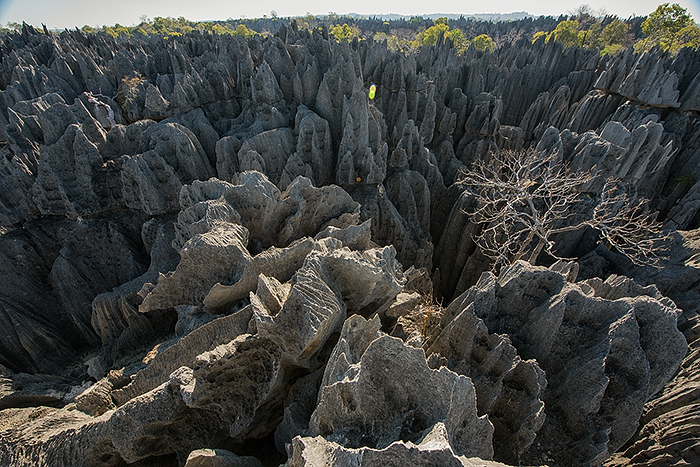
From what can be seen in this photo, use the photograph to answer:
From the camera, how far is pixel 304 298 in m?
5.42

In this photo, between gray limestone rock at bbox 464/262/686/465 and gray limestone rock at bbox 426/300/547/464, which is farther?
gray limestone rock at bbox 464/262/686/465

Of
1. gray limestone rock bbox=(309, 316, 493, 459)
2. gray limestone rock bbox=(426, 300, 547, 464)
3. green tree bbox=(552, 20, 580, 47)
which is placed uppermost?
green tree bbox=(552, 20, 580, 47)

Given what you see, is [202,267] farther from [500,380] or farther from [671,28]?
[671,28]

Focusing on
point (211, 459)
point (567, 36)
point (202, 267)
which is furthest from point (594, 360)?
point (567, 36)

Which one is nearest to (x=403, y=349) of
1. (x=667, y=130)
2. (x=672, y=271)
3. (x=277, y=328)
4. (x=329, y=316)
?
(x=329, y=316)

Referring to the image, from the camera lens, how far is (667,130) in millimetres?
21688

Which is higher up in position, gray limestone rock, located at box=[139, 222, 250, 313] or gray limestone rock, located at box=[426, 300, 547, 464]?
gray limestone rock, located at box=[139, 222, 250, 313]

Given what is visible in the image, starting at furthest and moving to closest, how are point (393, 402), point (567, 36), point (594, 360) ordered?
point (567, 36)
point (594, 360)
point (393, 402)

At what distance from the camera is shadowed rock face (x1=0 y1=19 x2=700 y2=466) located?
4965mm

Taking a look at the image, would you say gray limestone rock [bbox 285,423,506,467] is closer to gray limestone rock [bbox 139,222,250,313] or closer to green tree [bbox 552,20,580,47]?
gray limestone rock [bbox 139,222,250,313]

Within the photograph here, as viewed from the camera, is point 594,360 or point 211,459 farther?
point 594,360

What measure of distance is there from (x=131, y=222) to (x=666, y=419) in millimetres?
17284

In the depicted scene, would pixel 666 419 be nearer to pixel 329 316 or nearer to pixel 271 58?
pixel 329 316

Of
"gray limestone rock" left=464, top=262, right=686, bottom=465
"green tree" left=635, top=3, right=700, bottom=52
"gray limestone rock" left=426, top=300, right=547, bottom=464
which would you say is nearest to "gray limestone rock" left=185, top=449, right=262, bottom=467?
"gray limestone rock" left=426, top=300, right=547, bottom=464
